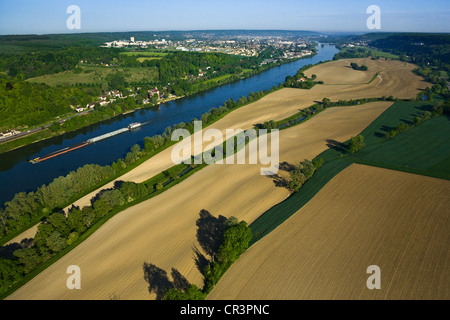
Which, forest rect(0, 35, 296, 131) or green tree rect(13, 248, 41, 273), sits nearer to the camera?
green tree rect(13, 248, 41, 273)

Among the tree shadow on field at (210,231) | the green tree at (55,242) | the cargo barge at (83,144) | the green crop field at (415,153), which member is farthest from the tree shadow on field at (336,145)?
the cargo barge at (83,144)

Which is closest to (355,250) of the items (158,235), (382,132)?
(158,235)

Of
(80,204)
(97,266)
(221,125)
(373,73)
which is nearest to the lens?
(97,266)

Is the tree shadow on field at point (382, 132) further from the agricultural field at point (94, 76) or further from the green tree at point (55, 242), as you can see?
the agricultural field at point (94, 76)

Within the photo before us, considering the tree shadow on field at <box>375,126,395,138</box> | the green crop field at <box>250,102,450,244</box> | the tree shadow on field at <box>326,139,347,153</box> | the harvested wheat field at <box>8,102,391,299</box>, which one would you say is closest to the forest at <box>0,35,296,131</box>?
the harvested wheat field at <box>8,102,391,299</box>

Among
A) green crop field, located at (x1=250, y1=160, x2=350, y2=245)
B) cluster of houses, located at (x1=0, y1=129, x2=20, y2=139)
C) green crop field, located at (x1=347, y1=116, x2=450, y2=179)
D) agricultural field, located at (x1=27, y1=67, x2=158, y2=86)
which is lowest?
green crop field, located at (x1=250, y1=160, x2=350, y2=245)

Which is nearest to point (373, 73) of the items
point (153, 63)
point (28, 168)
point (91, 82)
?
point (153, 63)

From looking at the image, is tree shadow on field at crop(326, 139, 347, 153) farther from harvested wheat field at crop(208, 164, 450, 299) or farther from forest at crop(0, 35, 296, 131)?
forest at crop(0, 35, 296, 131)

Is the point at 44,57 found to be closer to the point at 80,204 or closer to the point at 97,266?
the point at 80,204
